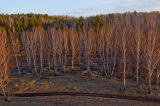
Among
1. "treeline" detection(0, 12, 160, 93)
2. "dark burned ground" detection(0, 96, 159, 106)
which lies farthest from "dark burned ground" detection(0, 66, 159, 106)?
"treeline" detection(0, 12, 160, 93)

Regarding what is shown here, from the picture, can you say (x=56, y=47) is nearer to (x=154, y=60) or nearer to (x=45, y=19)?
(x=154, y=60)

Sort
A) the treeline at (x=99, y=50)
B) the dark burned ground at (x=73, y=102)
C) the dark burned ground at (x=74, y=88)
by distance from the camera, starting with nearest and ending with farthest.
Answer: the dark burned ground at (x=73, y=102) < the dark burned ground at (x=74, y=88) < the treeline at (x=99, y=50)

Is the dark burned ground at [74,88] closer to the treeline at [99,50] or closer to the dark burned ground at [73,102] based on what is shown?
the dark burned ground at [73,102]

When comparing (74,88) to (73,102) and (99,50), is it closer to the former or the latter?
(73,102)

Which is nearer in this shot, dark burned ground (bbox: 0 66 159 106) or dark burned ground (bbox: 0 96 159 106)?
dark burned ground (bbox: 0 96 159 106)

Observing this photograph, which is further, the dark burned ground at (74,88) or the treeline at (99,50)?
the treeline at (99,50)

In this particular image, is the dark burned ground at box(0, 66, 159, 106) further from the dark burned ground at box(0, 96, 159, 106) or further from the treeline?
the treeline

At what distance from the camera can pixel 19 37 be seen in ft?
445

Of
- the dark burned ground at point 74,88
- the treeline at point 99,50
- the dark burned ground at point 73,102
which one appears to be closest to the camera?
the dark burned ground at point 73,102

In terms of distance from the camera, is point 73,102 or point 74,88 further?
point 74,88

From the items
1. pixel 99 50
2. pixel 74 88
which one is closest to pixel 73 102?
pixel 74 88

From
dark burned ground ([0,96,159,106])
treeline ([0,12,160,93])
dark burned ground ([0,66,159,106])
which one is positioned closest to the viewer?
dark burned ground ([0,96,159,106])

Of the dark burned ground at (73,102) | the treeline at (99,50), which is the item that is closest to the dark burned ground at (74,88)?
the dark burned ground at (73,102)

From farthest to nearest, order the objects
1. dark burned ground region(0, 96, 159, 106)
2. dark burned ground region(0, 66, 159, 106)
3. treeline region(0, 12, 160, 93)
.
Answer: treeline region(0, 12, 160, 93) → dark burned ground region(0, 66, 159, 106) → dark burned ground region(0, 96, 159, 106)
